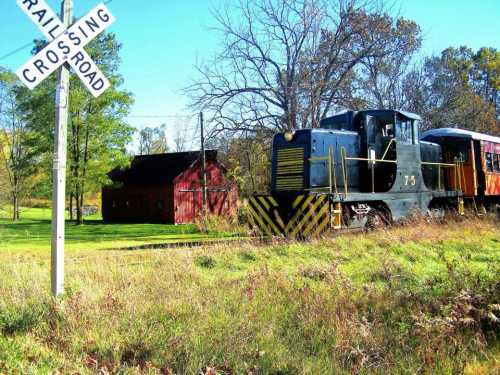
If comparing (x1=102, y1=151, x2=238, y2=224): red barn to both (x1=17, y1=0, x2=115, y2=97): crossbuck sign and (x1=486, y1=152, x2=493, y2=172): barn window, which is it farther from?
(x1=17, y1=0, x2=115, y2=97): crossbuck sign

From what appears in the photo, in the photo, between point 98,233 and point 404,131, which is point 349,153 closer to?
point 404,131

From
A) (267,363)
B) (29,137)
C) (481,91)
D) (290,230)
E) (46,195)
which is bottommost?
(267,363)

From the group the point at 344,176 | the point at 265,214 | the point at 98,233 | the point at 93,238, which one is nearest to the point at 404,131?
the point at 344,176

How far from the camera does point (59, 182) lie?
5.91 meters

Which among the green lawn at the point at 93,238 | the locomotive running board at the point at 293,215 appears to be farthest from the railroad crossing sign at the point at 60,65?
the green lawn at the point at 93,238

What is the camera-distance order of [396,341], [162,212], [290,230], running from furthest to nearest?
[162,212]
[290,230]
[396,341]

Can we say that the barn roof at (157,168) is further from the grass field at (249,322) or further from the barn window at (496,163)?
the grass field at (249,322)

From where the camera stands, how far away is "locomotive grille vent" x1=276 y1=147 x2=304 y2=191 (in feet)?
44.7

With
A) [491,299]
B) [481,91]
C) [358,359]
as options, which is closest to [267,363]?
[358,359]

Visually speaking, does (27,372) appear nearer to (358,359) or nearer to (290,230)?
(358,359)

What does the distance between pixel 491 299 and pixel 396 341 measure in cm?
153

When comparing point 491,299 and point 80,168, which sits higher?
point 80,168

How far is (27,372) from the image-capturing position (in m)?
4.19

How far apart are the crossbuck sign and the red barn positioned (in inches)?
1048
